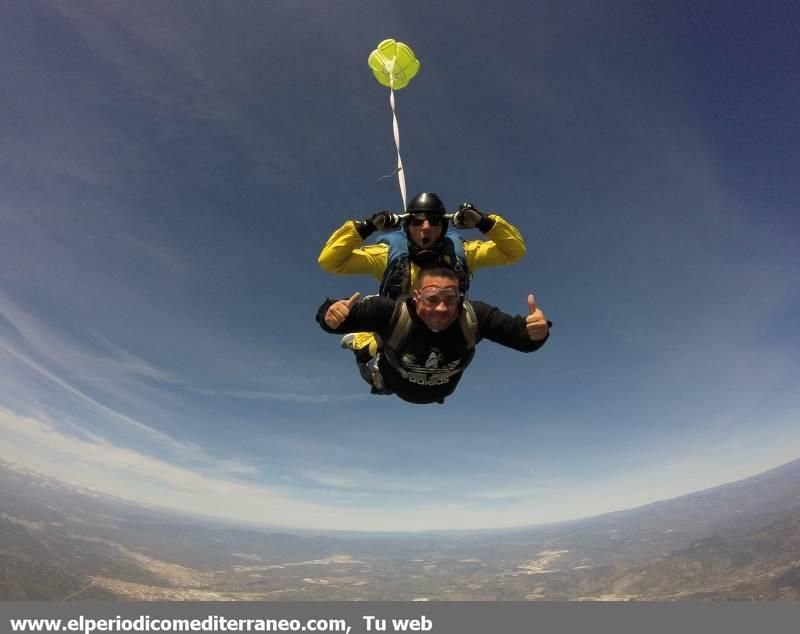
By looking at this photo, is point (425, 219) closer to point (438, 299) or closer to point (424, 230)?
point (424, 230)

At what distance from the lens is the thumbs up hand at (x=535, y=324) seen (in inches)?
125

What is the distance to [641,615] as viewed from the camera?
570ft

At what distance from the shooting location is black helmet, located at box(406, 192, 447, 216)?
4340 millimetres

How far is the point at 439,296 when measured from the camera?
10.8ft

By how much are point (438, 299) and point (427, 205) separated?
1.53 metres

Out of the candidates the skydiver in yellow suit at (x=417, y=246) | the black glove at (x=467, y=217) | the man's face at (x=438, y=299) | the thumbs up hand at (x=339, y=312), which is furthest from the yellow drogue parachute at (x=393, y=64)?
the thumbs up hand at (x=339, y=312)

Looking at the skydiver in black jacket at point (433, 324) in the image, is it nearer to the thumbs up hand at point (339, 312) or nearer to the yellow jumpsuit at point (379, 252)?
the thumbs up hand at point (339, 312)

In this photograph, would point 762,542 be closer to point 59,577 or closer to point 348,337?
point 348,337

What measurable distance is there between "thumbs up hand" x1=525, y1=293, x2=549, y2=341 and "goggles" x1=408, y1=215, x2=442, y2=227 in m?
1.70

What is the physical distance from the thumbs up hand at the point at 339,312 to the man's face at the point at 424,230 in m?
1.74

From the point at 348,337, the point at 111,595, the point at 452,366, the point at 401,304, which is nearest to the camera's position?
the point at 401,304

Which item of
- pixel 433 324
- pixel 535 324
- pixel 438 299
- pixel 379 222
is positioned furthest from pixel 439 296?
pixel 379 222

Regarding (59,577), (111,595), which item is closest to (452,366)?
(111,595)

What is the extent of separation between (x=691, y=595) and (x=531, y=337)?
8596 inches
